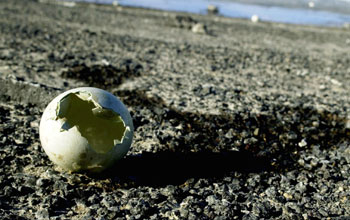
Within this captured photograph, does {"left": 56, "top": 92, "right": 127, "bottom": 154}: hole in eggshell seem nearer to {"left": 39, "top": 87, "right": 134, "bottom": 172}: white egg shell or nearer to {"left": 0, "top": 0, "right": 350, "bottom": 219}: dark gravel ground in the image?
{"left": 39, "top": 87, "right": 134, "bottom": 172}: white egg shell

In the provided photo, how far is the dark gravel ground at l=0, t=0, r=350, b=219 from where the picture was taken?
3.56 m

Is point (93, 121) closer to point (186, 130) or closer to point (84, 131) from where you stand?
point (84, 131)

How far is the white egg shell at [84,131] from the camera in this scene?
11.5 ft

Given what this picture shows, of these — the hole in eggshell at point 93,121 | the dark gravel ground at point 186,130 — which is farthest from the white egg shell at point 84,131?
the dark gravel ground at point 186,130

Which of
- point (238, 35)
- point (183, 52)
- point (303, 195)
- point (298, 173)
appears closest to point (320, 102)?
point (298, 173)

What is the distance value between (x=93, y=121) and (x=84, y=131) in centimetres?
16

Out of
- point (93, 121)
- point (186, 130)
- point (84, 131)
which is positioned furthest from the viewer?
point (186, 130)

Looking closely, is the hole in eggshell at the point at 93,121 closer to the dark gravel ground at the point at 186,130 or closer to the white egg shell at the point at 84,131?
the white egg shell at the point at 84,131

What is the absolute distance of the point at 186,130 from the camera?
5.18 meters

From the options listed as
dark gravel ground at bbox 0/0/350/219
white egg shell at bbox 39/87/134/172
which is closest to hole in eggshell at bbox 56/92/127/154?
white egg shell at bbox 39/87/134/172

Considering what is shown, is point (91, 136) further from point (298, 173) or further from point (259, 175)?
point (298, 173)

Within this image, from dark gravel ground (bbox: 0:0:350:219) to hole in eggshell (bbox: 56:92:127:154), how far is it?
0.35 metres

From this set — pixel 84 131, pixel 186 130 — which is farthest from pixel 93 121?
pixel 186 130

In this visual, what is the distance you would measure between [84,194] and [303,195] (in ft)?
7.02
